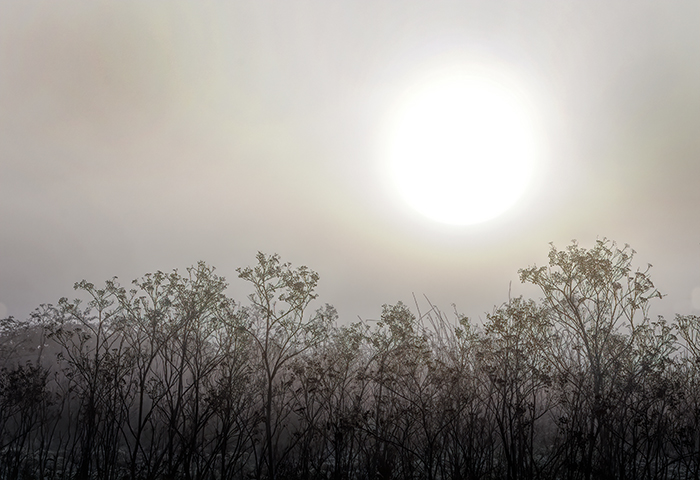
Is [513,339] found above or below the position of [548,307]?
below

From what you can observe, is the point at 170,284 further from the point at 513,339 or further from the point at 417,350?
the point at 513,339

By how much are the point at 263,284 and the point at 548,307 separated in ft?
38.7

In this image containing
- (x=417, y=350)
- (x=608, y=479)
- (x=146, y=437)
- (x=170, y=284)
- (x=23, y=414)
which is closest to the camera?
(x=608, y=479)

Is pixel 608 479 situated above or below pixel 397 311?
below

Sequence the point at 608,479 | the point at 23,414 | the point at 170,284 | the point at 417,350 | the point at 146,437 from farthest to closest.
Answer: the point at 146,437 < the point at 23,414 < the point at 170,284 < the point at 417,350 < the point at 608,479

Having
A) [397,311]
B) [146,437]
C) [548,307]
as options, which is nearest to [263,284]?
[397,311]

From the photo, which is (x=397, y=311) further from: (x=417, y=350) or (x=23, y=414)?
(x=23, y=414)

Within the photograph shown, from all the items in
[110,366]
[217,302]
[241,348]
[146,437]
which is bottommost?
[146,437]

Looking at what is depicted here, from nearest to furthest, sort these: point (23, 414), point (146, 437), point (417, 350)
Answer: point (417, 350), point (23, 414), point (146, 437)

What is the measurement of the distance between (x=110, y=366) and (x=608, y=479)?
21.0 m

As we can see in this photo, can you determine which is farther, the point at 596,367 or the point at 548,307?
the point at 548,307

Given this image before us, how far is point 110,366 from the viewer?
19.7 meters

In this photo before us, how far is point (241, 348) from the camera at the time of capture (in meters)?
19.3

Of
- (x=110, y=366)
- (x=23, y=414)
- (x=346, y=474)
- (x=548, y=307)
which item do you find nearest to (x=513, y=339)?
(x=548, y=307)
